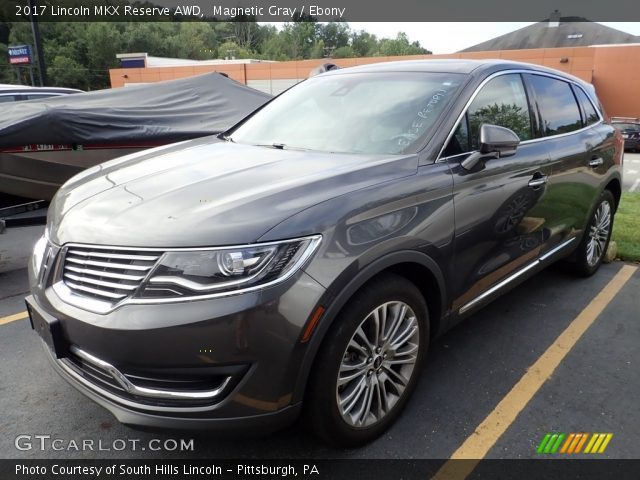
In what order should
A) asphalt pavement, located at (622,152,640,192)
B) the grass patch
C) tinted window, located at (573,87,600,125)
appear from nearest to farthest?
tinted window, located at (573,87,600,125)
the grass patch
asphalt pavement, located at (622,152,640,192)

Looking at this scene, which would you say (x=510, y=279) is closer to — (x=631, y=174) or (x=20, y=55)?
(x=631, y=174)

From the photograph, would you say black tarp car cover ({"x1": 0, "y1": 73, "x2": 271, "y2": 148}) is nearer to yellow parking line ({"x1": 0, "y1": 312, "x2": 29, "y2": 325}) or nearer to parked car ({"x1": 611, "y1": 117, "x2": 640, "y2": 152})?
yellow parking line ({"x1": 0, "y1": 312, "x2": 29, "y2": 325})

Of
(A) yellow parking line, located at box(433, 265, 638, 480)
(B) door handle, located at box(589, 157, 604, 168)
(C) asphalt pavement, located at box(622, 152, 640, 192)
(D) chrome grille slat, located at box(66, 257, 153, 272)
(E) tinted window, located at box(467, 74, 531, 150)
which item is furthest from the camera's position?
(C) asphalt pavement, located at box(622, 152, 640, 192)

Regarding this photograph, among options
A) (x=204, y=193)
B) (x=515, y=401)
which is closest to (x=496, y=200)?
(x=515, y=401)

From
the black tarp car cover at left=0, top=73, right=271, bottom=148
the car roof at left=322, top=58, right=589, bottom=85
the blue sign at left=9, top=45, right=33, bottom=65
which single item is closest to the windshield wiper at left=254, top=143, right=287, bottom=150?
the car roof at left=322, top=58, right=589, bottom=85

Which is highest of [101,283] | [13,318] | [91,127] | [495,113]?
[495,113]

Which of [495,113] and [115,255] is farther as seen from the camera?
[495,113]

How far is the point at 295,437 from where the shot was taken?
254 centimetres

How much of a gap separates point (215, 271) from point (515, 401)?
195 cm

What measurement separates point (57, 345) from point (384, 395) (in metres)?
1.51

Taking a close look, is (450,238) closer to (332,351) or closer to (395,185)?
(395,185)

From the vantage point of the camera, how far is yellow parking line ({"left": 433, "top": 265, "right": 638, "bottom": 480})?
2377 mm

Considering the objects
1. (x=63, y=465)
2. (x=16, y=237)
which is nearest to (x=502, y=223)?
(x=63, y=465)

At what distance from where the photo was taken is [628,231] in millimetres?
6199
